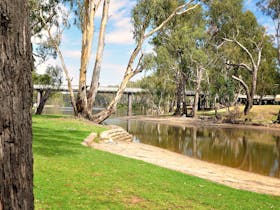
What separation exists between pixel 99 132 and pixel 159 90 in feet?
162

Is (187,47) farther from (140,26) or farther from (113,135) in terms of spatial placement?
(113,135)

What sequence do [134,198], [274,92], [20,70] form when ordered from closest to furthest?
1. [20,70]
2. [134,198]
3. [274,92]

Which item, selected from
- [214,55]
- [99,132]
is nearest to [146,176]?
[99,132]

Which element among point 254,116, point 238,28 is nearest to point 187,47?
point 238,28

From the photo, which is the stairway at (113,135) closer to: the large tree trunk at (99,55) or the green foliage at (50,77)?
the large tree trunk at (99,55)

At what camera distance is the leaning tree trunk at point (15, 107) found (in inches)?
81.4

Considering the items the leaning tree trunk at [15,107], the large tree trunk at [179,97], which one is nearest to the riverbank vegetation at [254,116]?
the large tree trunk at [179,97]

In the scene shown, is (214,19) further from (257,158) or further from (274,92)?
(257,158)

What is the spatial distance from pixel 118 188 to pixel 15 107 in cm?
499

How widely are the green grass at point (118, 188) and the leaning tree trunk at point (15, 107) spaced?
10.3 ft

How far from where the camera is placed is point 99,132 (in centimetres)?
1711

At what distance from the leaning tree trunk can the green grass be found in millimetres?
3142

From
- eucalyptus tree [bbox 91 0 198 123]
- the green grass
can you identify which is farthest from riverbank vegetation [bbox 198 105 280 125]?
the green grass

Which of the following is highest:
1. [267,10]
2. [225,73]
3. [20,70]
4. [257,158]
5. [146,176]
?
[267,10]
